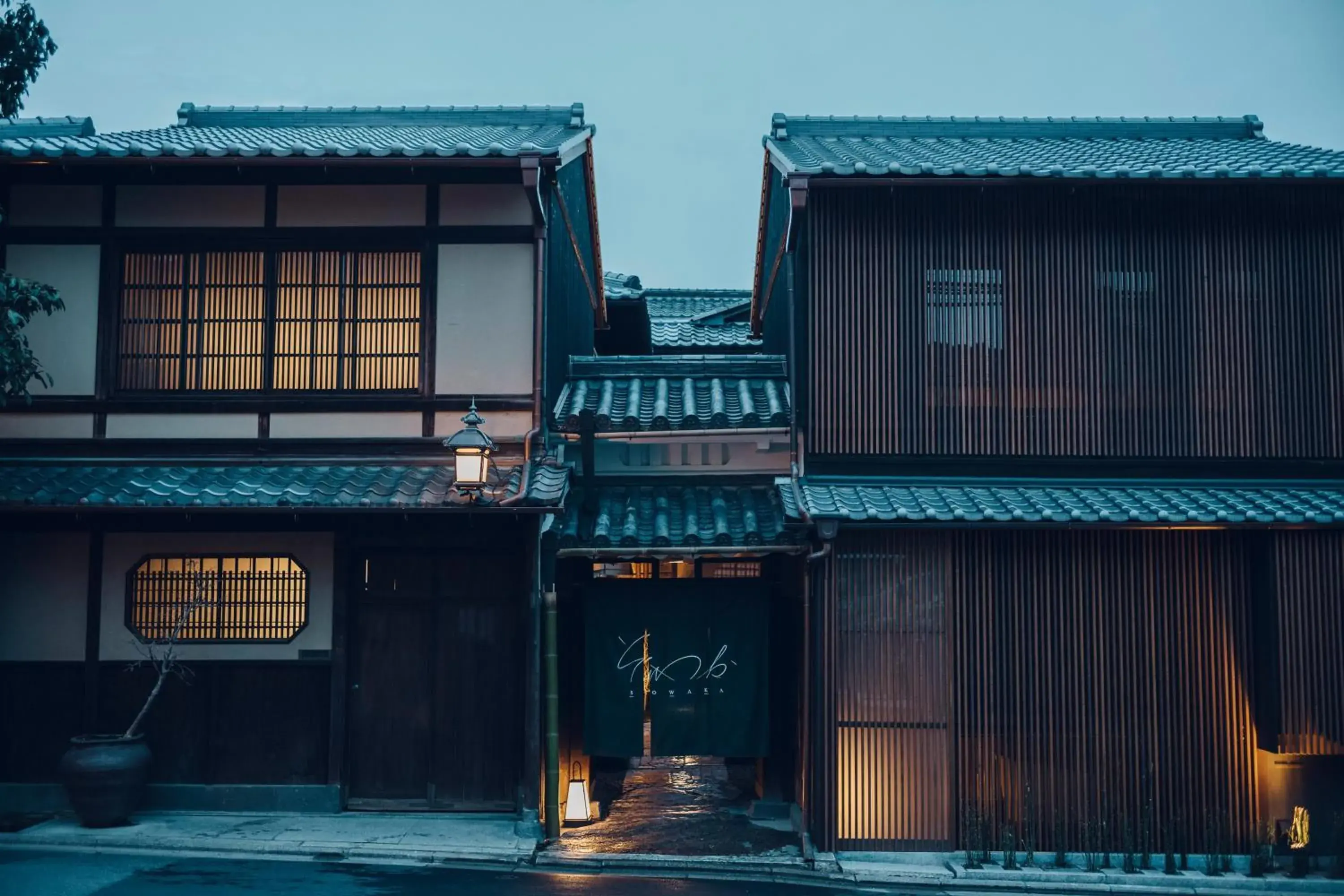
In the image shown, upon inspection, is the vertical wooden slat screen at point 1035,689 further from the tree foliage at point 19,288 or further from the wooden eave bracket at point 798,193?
the tree foliage at point 19,288

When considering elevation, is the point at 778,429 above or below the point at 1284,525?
above

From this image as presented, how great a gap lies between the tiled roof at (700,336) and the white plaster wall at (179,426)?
35.3 ft

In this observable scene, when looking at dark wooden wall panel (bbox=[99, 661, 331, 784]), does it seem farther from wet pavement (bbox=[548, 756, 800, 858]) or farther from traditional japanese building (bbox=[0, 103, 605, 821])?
wet pavement (bbox=[548, 756, 800, 858])

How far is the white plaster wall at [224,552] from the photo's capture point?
38.7 ft

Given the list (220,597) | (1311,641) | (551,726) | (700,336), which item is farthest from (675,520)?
(700,336)

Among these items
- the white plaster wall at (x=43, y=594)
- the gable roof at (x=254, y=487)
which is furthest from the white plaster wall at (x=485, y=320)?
the white plaster wall at (x=43, y=594)

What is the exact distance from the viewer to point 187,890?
9055 mm

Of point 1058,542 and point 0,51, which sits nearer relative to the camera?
point 1058,542

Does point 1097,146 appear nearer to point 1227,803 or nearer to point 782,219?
point 782,219

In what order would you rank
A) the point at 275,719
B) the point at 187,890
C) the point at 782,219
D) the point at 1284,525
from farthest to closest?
1. the point at 782,219
2. the point at 275,719
3. the point at 1284,525
4. the point at 187,890

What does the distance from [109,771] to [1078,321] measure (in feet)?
38.4

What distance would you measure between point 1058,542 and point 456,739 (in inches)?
283

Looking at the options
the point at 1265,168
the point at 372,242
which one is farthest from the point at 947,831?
the point at 372,242

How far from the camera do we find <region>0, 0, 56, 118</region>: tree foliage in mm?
12141
